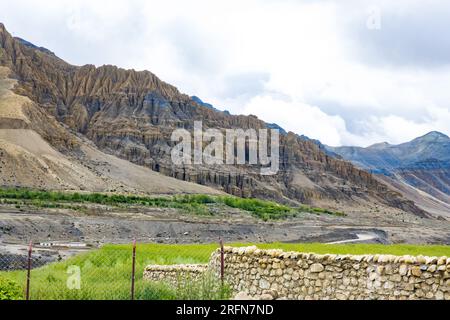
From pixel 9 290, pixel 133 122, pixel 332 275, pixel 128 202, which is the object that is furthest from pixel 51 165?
pixel 332 275

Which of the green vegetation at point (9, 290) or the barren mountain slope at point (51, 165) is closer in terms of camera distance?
the green vegetation at point (9, 290)

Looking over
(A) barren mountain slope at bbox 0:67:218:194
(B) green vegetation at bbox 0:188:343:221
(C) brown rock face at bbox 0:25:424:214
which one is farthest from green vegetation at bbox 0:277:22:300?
(C) brown rock face at bbox 0:25:424:214

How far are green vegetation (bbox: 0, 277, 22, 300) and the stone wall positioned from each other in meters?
4.94

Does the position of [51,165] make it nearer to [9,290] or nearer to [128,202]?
[128,202]

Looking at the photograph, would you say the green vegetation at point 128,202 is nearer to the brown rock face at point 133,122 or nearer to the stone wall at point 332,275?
the brown rock face at point 133,122

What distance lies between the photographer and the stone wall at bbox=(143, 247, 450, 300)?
485 inches

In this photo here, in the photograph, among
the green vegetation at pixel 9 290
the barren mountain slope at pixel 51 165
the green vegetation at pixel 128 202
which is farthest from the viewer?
the barren mountain slope at pixel 51 165

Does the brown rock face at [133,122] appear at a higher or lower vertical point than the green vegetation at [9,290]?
higher

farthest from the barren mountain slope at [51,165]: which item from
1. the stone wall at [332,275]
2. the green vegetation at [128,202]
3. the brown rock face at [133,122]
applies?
the stone wall at [332,275]

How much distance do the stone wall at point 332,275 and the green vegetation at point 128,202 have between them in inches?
2689

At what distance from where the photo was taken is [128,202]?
101m

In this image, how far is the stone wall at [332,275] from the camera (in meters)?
12.3

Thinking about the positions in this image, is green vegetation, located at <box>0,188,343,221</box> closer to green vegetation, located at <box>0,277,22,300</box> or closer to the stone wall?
the stone wall
